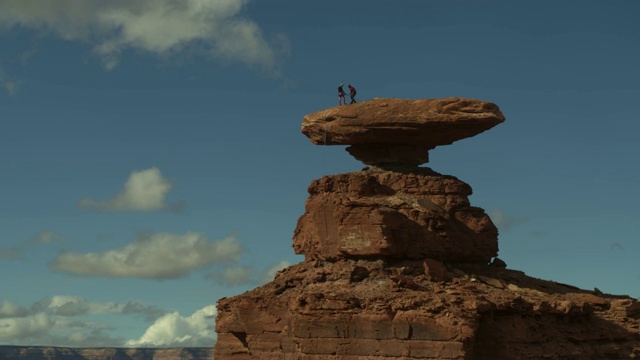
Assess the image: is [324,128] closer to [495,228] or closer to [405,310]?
[495,228]

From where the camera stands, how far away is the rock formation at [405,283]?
39.7 metres

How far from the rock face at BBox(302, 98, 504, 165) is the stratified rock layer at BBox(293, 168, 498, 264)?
4.44 ft

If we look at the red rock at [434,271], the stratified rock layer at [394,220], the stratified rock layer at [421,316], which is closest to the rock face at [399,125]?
the stratified rock layer at [394,220]

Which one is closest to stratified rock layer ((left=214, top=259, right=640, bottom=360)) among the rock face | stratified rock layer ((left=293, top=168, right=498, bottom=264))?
stratified rock layer ((left=293, top=168, right=498, bottom=264))

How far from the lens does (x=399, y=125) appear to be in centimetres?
4734

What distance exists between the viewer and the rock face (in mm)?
47156

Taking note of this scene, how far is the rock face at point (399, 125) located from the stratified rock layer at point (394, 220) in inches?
53.2

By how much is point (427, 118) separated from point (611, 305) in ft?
39.8

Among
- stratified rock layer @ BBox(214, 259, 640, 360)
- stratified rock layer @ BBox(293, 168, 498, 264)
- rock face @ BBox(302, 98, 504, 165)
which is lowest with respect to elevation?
stratified rock layer @ BBox(214, 259, 640, 360)

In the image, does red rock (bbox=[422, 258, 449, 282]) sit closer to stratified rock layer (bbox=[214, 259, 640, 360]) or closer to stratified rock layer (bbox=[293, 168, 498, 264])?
stratified rock layer (bbox=[214, 259, 640, 360])

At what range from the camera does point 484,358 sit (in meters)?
40.1

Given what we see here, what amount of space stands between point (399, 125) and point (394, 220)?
5.30 meters

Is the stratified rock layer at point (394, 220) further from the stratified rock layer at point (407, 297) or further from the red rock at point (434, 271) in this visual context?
the red rock at point (434, 271)

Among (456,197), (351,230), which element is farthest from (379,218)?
(456,197)
